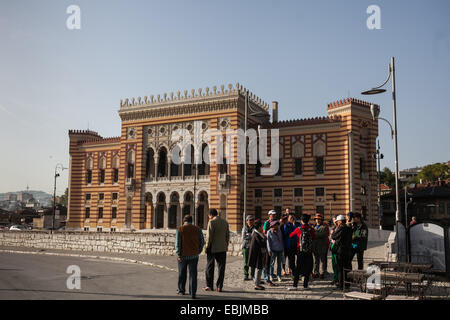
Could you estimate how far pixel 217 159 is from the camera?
33.6m

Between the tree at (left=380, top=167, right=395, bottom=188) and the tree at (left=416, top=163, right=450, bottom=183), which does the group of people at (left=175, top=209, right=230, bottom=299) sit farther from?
the tree at (left=380, top=167, right=395, bottom=188)

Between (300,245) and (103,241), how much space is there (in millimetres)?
15970

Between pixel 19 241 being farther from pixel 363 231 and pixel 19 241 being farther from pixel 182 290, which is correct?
pixel 363 231

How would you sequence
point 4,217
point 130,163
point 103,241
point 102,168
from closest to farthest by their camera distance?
point 103,241
point 130,163
point 102,168
point 4,217

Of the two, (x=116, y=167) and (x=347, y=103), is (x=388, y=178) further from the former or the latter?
(x=116, y=167)

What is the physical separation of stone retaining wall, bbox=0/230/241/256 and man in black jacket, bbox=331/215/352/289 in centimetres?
829

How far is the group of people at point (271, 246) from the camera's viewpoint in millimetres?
8852

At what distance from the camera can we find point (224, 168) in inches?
1328

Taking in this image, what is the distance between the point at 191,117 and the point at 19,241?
17046 mm

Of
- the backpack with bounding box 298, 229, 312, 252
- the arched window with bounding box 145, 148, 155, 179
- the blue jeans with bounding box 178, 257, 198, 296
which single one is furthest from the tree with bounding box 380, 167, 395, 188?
the blue jeans with bounding box 178, 257, 198, 296

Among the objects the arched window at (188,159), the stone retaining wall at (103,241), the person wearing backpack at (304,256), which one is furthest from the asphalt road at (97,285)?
the arched window at (188,159)

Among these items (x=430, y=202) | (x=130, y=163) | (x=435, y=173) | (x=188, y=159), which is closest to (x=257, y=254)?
(x=188, y=159)

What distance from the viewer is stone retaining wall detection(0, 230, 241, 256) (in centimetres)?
1931
